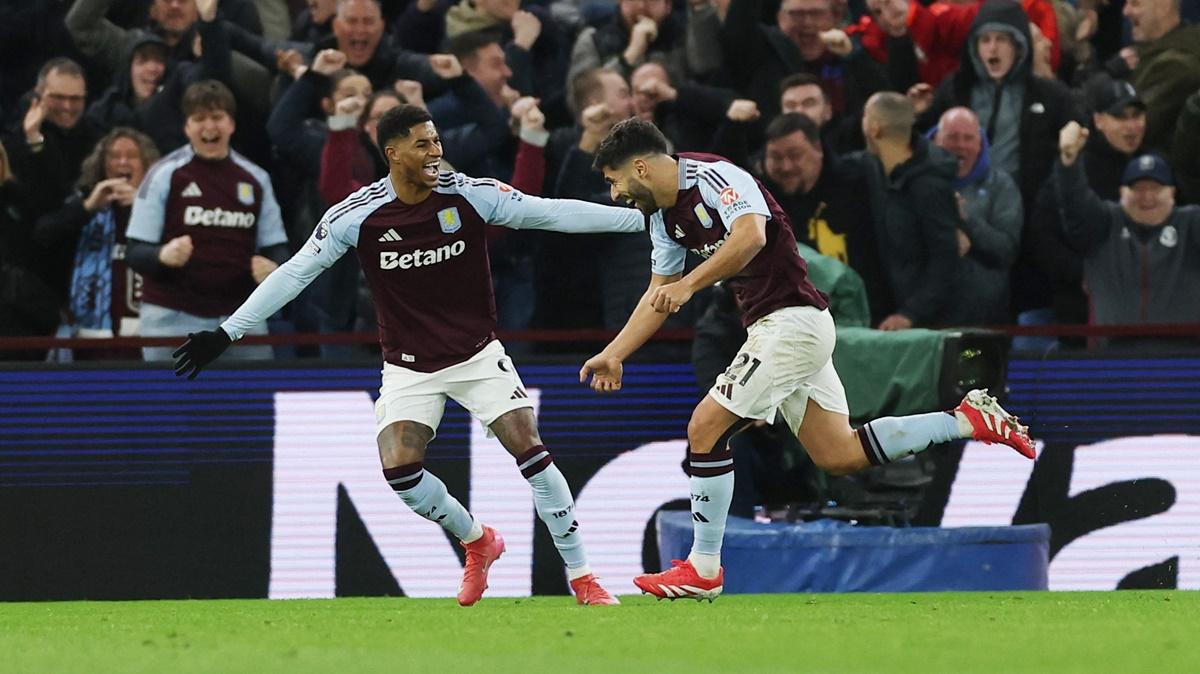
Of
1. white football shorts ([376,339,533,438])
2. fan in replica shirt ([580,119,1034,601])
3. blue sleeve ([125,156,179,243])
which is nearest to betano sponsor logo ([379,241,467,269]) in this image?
white football shorts ([376,339,533,438])

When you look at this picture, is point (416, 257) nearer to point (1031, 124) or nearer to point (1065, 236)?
point (1065, 236)

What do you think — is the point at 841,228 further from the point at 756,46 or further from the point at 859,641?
the point at 859,641

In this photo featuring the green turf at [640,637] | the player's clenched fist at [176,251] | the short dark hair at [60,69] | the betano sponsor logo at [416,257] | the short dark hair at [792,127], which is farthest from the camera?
the short dark hair at [60,69]

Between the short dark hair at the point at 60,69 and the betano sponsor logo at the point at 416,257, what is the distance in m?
3.81

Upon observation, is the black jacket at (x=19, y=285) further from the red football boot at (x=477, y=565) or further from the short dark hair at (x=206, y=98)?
the red football boot at (x=477, y=565)

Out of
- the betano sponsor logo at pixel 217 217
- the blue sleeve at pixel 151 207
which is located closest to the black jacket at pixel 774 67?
the betano sponsor logo at pixel 217 217

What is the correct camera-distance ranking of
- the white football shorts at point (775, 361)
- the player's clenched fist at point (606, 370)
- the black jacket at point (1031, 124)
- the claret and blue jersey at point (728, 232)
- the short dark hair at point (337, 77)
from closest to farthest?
the player's clenched fist at point (606, 370), the claret and blue jersey at point (728, 232), the white football shorts at point (775, 361), the short dark hair at point (337, 77), the black jacket at point (1031, 124)

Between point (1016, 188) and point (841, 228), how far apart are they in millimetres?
1123

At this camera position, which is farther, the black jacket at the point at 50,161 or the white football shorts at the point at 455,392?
the black jacket at the point at 50,161

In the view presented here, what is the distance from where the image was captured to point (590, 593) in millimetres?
9148

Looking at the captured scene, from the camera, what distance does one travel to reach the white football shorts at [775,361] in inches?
343

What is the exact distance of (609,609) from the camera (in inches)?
345

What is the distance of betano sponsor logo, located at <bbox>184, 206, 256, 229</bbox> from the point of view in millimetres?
11180

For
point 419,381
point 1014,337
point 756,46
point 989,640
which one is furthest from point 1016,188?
point 989,640
